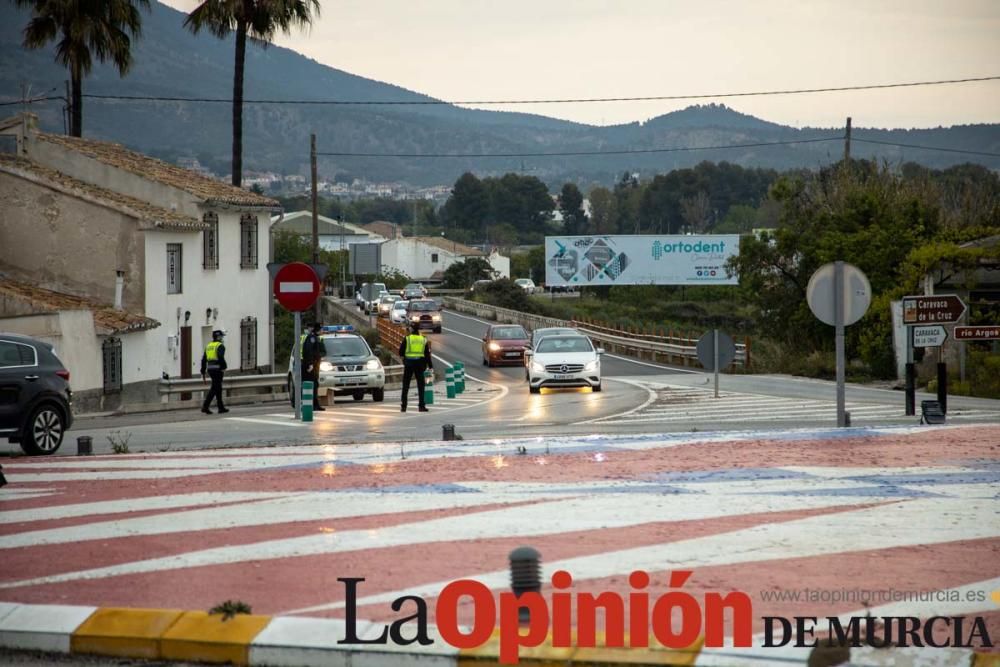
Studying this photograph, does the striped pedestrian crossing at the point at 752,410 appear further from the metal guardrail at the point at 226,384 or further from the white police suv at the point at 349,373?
the metal guardrail at the point at 226,384

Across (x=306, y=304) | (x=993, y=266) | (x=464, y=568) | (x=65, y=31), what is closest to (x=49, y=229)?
(x=65, y=31)

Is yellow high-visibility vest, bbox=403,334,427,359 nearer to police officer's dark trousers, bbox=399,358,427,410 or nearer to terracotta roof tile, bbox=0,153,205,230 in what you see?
police officer's dark trousers, bbox=399,358,427,410

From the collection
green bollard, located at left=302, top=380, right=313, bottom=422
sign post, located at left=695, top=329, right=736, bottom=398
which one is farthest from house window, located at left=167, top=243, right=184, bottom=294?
green bollard, located at left=302, top=380, right=313, bottom=422

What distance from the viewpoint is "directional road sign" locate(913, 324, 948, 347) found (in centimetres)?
2092

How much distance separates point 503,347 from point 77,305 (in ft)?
68.8

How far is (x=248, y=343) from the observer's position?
48.7m

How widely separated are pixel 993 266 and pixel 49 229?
27182 millimetres

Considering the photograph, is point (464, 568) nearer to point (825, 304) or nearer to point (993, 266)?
point (825, 304)

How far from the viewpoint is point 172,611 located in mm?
7738

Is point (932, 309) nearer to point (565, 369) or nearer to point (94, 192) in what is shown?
point (565, 369)

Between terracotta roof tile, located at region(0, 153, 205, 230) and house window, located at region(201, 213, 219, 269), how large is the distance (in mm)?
2454

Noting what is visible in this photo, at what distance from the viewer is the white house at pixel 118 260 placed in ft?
116

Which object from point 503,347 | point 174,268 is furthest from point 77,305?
point 503,347

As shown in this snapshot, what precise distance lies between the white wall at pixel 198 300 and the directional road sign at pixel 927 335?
2346 cm
